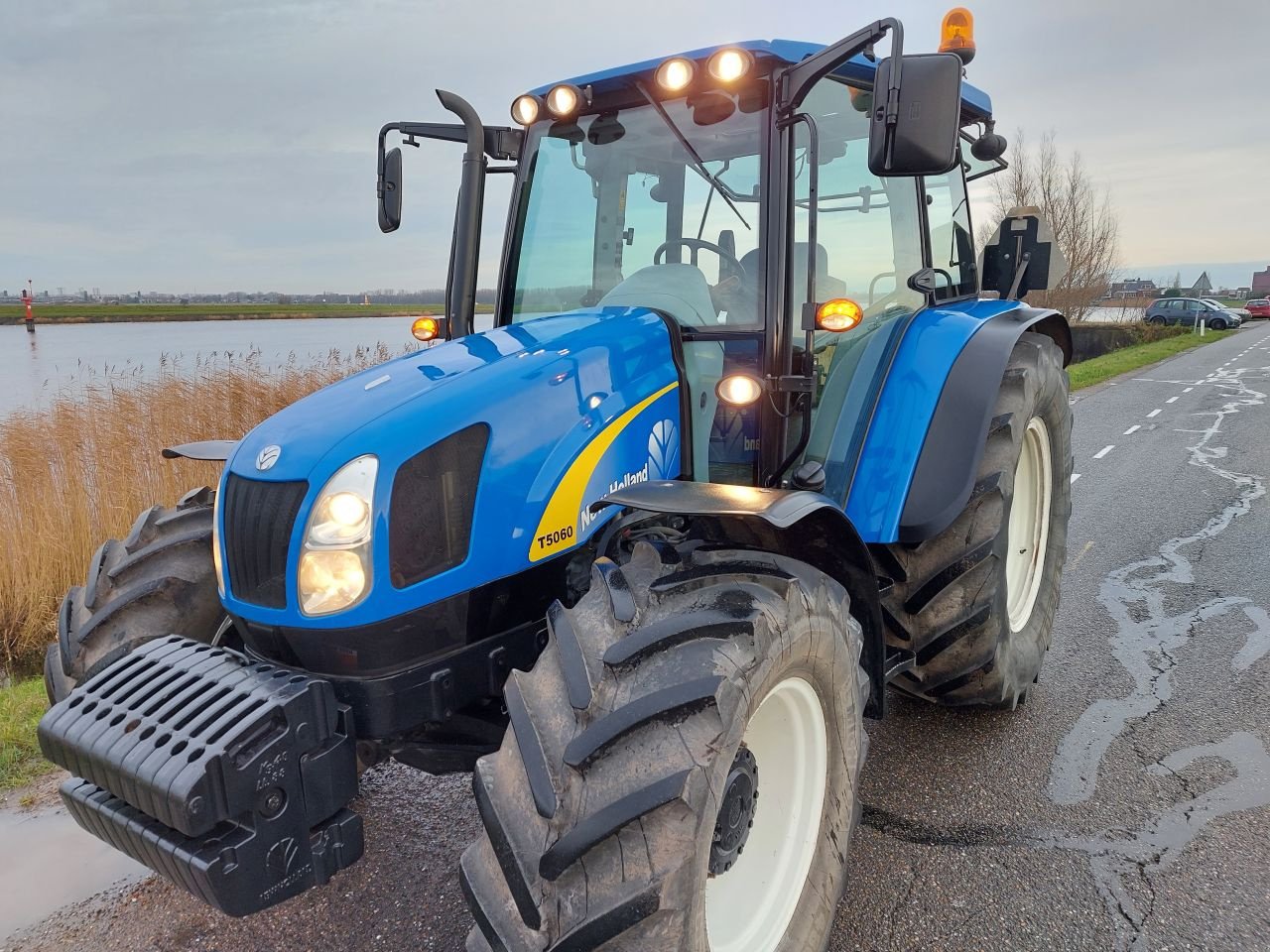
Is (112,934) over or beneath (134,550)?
beneath

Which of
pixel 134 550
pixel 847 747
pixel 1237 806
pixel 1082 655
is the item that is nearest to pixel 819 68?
pixel 847 747

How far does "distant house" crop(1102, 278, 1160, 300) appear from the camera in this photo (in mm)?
31298

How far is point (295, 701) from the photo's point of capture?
1.77 metres

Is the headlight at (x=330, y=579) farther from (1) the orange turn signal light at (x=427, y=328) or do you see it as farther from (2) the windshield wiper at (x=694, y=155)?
(1) the orange turn signal light at (x=427, y=328)

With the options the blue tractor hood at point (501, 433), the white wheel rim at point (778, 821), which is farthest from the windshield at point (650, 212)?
the white wheel rim at point (778, 821)

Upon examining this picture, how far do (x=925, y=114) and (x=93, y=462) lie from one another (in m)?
5.93

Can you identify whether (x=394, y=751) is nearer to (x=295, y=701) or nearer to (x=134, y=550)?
(x=295, y=701)

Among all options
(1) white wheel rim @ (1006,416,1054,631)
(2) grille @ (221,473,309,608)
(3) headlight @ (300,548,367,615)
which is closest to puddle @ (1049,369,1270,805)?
(1) white wheel rim @ (1006,416,1054,631)

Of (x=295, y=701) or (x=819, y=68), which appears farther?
(x=819, y=68)

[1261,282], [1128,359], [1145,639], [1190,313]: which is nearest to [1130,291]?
[1190,313]

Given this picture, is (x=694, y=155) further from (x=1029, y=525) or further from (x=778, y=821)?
(x=1029, y=525)

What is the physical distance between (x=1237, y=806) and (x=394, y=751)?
254 cm

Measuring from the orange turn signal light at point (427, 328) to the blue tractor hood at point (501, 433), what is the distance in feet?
3.12

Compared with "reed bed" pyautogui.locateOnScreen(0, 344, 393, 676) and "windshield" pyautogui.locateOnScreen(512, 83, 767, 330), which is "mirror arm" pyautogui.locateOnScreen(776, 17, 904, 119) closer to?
"windshield" pyautogui.locateOnScreen(512, 83, 767, 330)
